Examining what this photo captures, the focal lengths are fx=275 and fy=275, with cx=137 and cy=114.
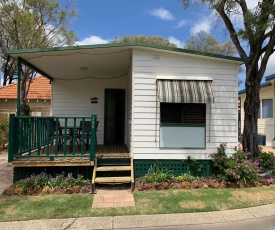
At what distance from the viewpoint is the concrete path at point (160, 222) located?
168 inches

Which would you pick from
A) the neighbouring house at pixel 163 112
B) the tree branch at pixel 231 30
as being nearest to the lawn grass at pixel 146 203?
the neighbouring house at pixel 163 112

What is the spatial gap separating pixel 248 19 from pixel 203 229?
551 centimetres

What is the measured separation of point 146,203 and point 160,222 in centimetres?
85

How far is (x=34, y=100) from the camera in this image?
714 inches

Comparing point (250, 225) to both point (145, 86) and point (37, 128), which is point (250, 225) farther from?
point (37, 128)

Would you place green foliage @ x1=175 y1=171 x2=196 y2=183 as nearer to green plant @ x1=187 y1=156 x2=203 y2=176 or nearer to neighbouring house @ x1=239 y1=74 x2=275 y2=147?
green plant @ x1=187 y1=156 x2=203 y2=176

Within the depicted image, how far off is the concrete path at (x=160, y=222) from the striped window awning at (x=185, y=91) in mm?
2746

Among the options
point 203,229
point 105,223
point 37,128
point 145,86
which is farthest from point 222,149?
point 37,128

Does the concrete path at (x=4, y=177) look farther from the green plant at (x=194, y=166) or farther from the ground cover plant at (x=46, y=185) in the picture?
the green plant at (x=194, y=166)

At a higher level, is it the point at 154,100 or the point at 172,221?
the point at 154,100

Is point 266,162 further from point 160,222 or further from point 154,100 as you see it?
point 160,222

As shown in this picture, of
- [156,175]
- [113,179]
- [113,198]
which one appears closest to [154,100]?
[156,175]

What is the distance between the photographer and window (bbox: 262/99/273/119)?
48.8 ft

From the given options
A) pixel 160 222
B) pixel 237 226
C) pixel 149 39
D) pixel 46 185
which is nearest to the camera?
pixel 237 226
